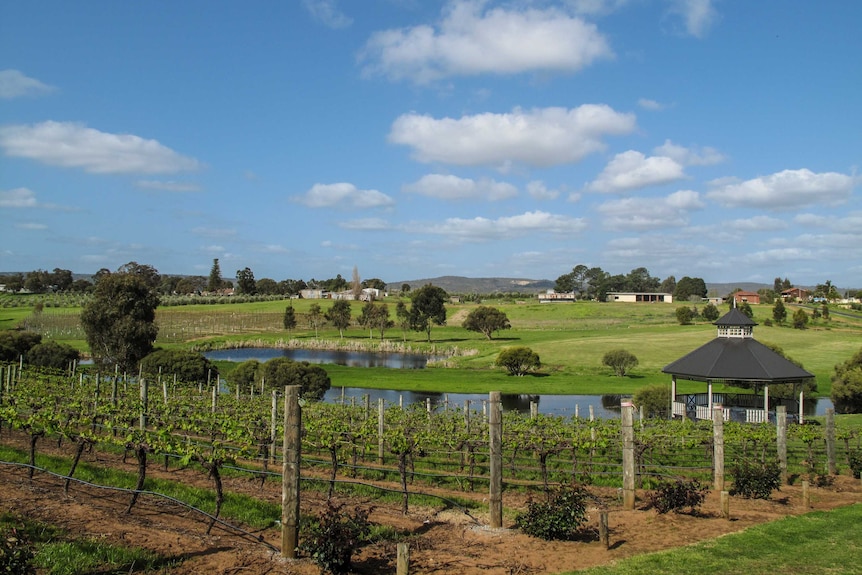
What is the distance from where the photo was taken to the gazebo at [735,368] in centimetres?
2667

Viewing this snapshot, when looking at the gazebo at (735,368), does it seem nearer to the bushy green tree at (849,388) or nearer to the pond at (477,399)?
the pond at (477,399)

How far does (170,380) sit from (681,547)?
106ft

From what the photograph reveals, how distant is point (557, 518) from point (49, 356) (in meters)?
41.5

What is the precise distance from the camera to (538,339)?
78312 mm

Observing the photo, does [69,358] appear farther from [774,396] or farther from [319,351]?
[774,396]

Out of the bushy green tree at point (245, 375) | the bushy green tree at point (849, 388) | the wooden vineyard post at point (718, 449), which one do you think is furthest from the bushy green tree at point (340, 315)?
the wooden vineyard post at point (718, 449)

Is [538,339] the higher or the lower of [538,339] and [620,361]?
the higher

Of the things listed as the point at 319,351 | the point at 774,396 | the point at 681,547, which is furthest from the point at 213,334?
the point at 681,547

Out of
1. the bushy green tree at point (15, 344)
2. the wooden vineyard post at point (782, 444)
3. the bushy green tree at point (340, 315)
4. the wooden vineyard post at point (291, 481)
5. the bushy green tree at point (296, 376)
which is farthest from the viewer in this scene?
the bushy green tree at point (340, 315)

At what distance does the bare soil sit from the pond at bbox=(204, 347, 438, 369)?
52544 millimetres

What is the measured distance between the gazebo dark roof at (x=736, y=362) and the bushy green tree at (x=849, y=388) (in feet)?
30.8

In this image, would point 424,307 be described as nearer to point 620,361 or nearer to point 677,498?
point 620,361

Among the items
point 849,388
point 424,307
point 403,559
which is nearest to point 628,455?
point 403,559

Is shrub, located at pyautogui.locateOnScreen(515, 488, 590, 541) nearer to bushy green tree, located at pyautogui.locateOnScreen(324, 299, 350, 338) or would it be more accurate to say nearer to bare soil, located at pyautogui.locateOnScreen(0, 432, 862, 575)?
bare soil, located at pyautogui.locateOnScreen(0, 432, 862, 575)
